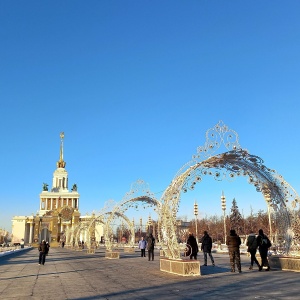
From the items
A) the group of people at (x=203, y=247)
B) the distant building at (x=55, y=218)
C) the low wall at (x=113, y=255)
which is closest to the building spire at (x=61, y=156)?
the distant building at (x=55, y=218)

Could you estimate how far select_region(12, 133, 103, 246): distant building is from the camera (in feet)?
261

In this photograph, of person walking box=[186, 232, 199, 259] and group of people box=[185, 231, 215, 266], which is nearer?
group of people box=[185, 231, 215, 266]

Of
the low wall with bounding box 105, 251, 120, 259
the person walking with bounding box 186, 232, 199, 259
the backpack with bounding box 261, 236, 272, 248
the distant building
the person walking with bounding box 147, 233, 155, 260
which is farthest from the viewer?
the distant building

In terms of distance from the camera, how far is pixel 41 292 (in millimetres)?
9133

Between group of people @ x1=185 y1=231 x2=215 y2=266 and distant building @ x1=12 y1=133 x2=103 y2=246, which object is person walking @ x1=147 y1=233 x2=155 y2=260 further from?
distant building @ x1=12 y1=133 x2=103 y2=246

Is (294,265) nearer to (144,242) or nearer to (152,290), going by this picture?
(152,290)

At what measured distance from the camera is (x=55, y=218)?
82.1 m

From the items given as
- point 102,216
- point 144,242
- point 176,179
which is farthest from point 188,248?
point 102,216

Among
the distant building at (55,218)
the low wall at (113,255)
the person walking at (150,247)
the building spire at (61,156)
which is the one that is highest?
the building spire at (61,156)

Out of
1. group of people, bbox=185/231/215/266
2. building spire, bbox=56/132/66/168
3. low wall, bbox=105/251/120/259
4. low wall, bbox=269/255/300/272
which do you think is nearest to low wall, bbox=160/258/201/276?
group of people, bbox=185/231/215/266

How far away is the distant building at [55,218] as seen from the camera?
7969cm

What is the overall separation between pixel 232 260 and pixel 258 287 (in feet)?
12.8

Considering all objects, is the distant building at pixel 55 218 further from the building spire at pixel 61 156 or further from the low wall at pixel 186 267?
the low wall at pixel 186 267

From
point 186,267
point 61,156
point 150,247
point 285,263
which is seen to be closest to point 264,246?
point 285,263
